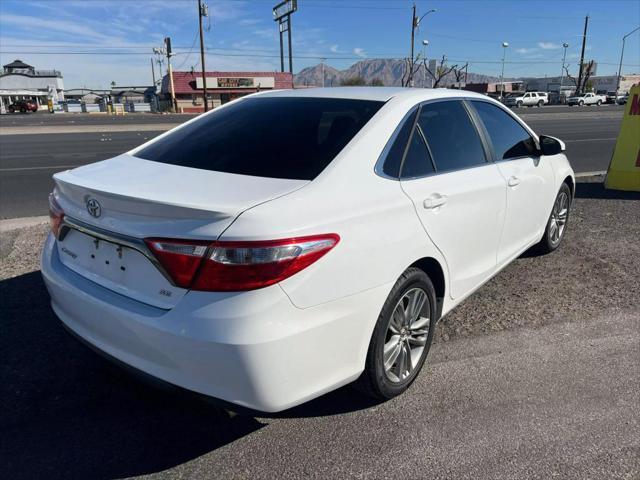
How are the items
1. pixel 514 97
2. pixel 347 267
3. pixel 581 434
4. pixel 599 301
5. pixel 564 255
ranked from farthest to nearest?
pixel 514 97 → pixel 564 255 → pixel 599 301 → pixel 581 434 → pixel 347 267

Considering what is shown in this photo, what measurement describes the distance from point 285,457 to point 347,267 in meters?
0.98

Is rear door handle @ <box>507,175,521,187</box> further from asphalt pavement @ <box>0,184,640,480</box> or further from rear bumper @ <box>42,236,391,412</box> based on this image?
rear bumper @ <box>42,236,391,412</box>

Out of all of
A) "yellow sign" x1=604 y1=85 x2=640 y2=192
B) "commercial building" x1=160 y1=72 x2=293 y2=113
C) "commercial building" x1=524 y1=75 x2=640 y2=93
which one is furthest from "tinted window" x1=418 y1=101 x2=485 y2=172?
"commercial building" x1=524 y1=75 x2=640 y2=93

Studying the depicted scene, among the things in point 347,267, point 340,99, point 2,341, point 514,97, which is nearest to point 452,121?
point 340,99

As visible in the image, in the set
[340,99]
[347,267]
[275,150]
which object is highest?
[340,99]

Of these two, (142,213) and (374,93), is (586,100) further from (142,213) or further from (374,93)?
(142,213)

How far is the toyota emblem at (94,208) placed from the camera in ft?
7.73

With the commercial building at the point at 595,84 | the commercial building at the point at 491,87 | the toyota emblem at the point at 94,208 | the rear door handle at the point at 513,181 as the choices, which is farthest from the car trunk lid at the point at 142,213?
the commercial building at the point at 595,84

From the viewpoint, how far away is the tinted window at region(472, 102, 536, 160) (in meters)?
3.86

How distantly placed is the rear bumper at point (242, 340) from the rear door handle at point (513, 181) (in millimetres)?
1866

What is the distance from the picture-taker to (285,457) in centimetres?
246

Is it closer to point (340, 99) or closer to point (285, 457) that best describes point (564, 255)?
point (340, 99)

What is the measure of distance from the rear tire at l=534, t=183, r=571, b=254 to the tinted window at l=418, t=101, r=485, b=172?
1.80m

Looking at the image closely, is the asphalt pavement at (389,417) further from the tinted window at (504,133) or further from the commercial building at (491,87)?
the commercial building at (491,87)
